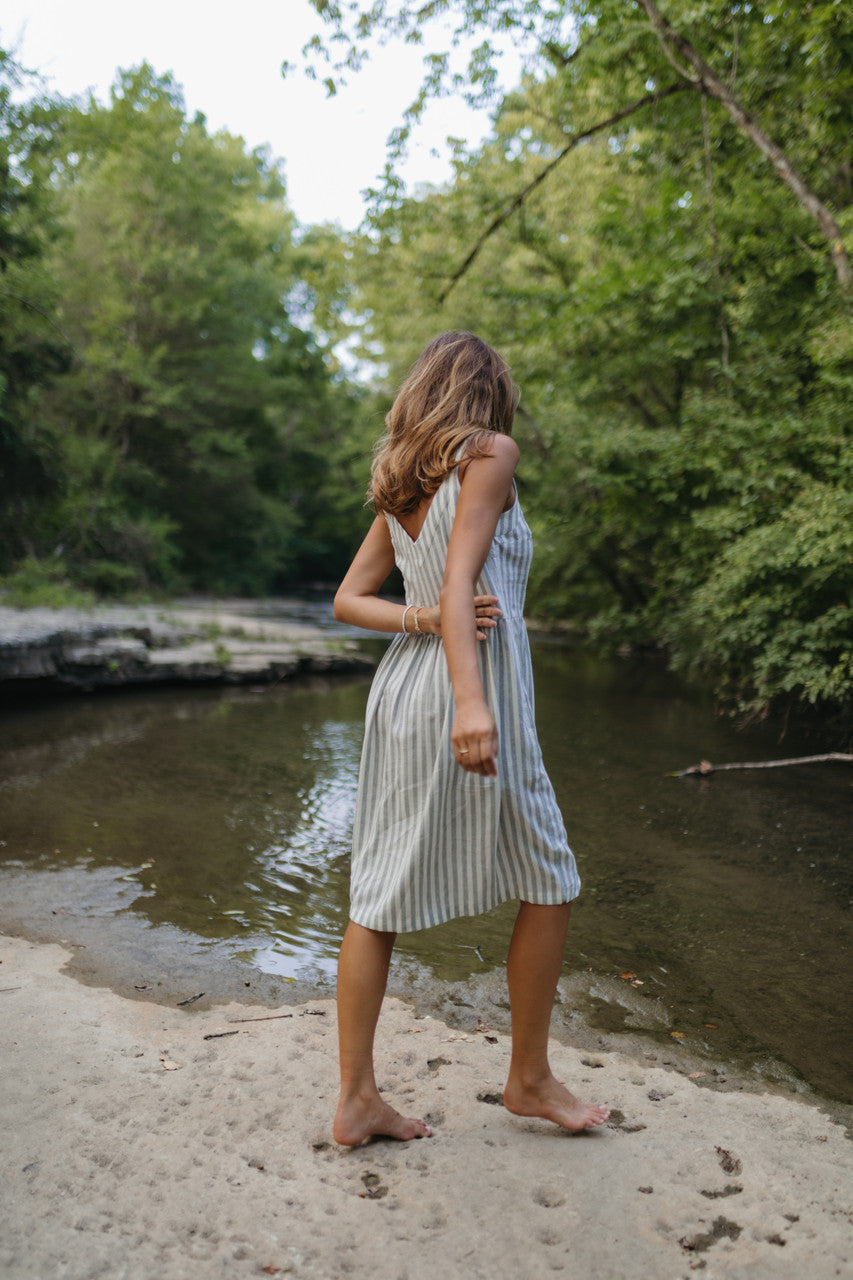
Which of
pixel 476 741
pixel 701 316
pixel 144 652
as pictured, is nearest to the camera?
pixel 476 741

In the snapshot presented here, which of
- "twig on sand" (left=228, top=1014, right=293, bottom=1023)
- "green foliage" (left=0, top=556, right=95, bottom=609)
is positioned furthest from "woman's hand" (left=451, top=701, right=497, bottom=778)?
"green foliage" (left=0, top=556, right=95, bottom=609)

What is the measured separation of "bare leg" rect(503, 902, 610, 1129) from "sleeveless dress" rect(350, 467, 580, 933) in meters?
0.08

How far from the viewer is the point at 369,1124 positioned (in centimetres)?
196

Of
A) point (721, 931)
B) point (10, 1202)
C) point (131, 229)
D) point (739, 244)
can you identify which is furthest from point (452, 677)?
point (131, 229)

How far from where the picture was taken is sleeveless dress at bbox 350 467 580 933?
6.40ft

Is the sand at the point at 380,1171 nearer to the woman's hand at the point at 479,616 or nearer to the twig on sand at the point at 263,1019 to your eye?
the twig on sand at the point at 263,1019

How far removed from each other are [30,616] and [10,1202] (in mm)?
9164

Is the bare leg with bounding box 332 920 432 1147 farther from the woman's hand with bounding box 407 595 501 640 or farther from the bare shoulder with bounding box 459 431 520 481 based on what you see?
the bare shoulder with bounding box 459 431 520 481

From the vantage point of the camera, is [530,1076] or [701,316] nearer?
[530,1076]

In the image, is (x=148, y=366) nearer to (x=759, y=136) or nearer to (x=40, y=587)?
(x=40, y=587)

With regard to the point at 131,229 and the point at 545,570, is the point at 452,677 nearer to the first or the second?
the point at 545,570

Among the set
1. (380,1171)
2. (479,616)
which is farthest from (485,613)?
(380,1171)

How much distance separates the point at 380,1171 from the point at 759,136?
348 inches

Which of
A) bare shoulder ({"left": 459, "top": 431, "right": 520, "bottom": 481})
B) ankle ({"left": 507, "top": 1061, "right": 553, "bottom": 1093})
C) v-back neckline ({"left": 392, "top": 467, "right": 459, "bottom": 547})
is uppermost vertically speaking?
bare shoulder ({"left": 459, "top": 431, "right": 520, "bottom": 481})
